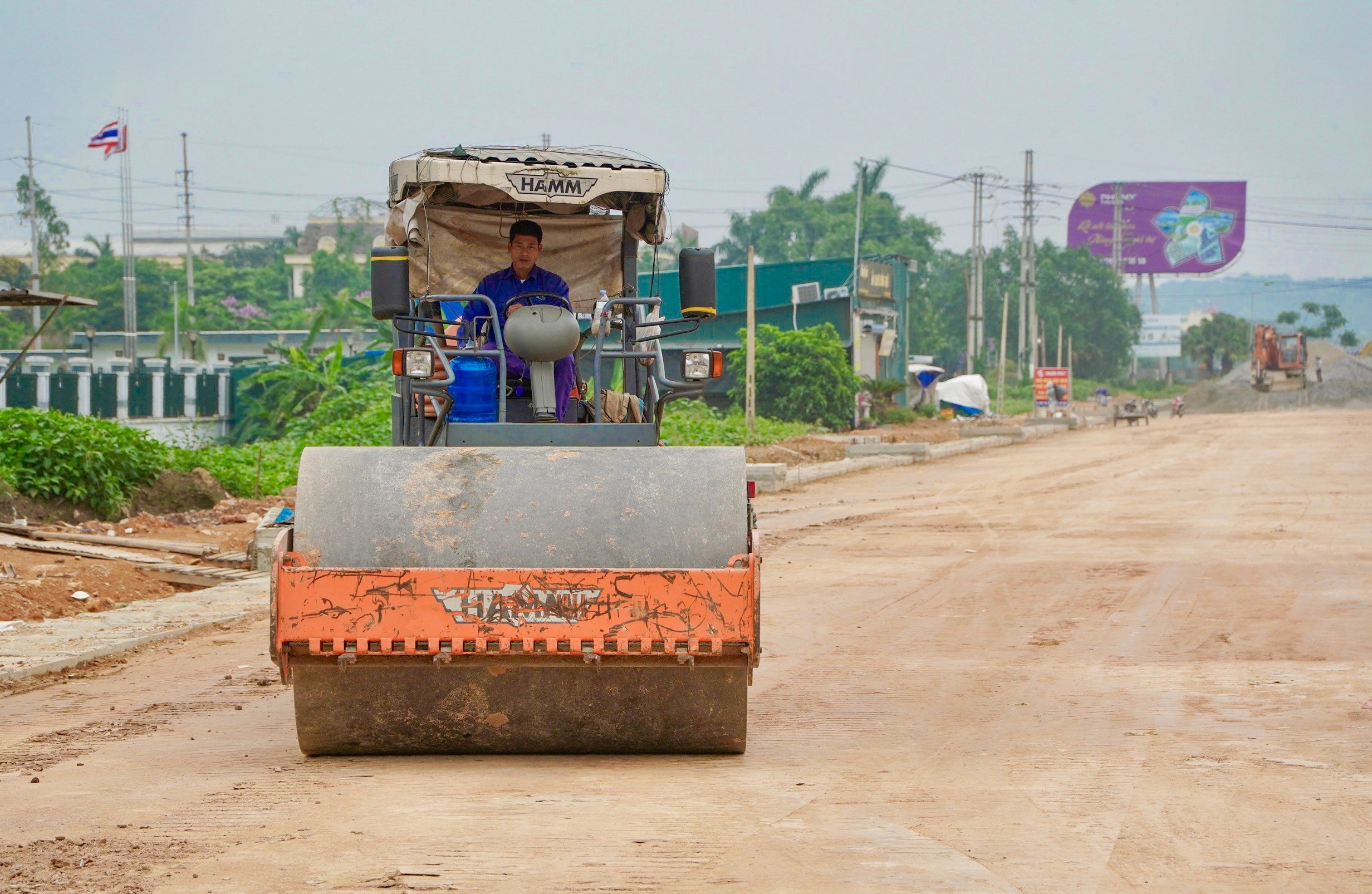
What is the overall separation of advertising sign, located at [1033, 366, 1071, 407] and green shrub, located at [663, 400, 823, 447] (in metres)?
20.3

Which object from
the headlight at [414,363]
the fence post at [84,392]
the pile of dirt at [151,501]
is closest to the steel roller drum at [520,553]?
the headlight at [414,363]

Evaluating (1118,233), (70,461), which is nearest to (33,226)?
(70,461)

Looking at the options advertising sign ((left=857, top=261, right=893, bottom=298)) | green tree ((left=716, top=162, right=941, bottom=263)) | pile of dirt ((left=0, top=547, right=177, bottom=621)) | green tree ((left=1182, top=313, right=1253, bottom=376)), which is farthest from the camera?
green tree ((left=1182, top=313, right=1253, bottom=376))

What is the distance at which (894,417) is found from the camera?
5106 centimetres

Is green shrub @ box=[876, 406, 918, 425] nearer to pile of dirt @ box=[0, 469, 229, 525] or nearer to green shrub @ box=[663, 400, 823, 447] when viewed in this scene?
green shrub @ box=[663, 400, 823, 447]

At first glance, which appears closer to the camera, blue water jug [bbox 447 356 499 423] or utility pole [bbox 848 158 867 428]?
blue water jug [bbox 447 356 499 423]

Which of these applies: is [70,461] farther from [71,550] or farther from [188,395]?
[188,395]

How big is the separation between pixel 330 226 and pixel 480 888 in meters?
123

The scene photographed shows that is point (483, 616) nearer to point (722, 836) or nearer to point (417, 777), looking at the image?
point (417, 777)

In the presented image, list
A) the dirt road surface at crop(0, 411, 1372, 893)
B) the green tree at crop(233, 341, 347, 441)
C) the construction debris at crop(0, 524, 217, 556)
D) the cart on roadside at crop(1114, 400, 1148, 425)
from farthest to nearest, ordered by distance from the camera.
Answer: the cart on roadside at crop(1114, 400, 1148, 425), the green tree at crop(233, 341, 347, 441), the construction debris at crop(0, 524, 217, 556), the dirt road surface at crop(0, 411, 1372, 893)

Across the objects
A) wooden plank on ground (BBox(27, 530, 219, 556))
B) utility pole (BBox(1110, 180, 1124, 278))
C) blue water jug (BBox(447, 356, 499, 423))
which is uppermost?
utility pole (BBox(1110, 180, 1124, 278))

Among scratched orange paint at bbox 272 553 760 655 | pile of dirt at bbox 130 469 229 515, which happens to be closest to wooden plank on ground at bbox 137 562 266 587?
pile of dirt at bbox 130 469 229 515

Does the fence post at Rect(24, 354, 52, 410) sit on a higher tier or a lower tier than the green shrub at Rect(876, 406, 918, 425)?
higher

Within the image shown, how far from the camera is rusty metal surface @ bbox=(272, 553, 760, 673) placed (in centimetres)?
534
